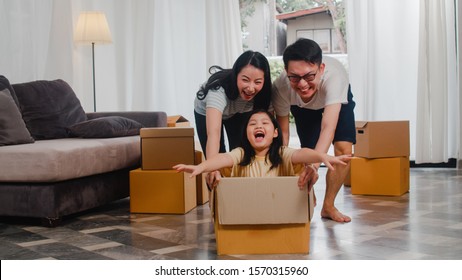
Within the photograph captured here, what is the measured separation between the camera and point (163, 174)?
3225 millimetres

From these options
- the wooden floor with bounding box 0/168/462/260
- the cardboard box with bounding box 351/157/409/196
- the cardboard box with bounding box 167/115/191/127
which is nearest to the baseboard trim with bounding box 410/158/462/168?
the cardboard box with bounding box 351/157/409/196

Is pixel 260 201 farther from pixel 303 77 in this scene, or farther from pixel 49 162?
pixel 49 162

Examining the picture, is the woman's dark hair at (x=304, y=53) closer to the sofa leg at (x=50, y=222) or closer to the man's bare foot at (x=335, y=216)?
the man's bare foot at (x=335, y=216)

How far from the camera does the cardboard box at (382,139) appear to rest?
3.69 meters

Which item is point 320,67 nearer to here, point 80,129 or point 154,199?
point 154,199

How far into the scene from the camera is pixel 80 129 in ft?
12.1

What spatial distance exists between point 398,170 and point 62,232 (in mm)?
1984

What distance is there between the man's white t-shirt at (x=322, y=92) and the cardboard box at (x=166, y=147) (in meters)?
0.69

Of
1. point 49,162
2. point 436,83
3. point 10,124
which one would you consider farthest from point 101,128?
point 436,83

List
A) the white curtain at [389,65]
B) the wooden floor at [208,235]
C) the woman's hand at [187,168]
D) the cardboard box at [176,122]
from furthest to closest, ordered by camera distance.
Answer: the white curtain at [389,65], the cardboard box at [176,122], the wooden floor at [208,235], the woman's hand at [187,168]

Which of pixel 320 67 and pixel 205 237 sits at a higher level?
pixel 320 67

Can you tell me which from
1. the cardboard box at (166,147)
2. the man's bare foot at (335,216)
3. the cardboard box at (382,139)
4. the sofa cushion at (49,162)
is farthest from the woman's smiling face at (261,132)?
the cardboard box at (382,139)

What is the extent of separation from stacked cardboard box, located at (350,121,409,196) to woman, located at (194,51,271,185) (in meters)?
1.30
